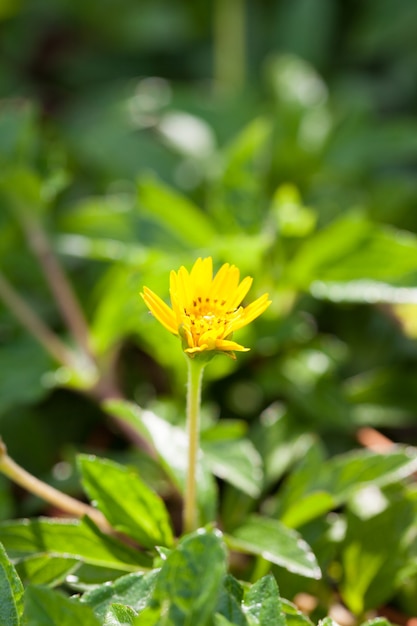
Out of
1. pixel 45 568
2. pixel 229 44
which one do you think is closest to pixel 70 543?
pixel 45 568

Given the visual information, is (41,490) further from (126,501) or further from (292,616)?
(292,616)

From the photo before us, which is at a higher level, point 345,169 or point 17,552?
point 345,169

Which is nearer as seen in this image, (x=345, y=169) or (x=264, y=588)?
(x=264, y=588)

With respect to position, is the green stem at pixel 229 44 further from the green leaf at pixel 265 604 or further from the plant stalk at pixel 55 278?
the green leaf at pixel 265 604

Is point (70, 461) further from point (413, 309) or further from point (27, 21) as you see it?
point (27, 21)

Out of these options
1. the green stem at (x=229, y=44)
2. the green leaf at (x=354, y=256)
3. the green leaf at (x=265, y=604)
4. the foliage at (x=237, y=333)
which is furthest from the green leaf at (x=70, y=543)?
the green stem at (x=229, y=44)

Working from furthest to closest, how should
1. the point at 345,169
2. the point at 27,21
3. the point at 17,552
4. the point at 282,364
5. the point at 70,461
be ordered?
the point at 27,21 < the point at 345,169 < the point at 282,364 < the point at 70,461 < the point at 17,552

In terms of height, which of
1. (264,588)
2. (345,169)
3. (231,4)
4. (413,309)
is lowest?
(264,588)

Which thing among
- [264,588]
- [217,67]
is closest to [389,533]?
[264,588]
